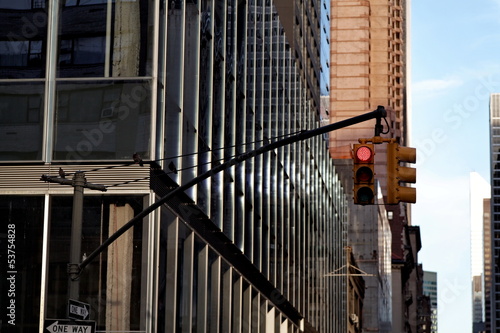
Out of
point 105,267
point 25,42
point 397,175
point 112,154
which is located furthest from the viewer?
point 25,42

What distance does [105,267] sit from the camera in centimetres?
2278

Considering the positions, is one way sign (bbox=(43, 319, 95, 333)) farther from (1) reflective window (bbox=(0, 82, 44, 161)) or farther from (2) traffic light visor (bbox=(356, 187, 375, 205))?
(1) reflective window (bbox=(0, 82, 44, 161))

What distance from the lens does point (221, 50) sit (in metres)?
30.7

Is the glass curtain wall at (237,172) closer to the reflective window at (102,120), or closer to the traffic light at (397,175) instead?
the reflective window at (102,120)

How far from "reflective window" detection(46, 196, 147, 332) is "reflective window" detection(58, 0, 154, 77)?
2.88m

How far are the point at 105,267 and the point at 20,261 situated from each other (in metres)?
1.86

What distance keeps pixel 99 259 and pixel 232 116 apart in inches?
422

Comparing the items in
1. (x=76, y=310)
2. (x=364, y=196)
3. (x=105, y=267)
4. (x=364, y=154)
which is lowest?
(x=76, y=310)

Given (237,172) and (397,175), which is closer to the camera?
(397,175)

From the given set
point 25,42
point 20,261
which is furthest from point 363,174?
point 25,42

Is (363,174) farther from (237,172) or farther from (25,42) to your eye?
(237,172)

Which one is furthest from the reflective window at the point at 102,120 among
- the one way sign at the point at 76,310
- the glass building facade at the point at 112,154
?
the one way sign at the point at 76,310

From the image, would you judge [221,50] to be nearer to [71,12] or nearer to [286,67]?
[71,12]

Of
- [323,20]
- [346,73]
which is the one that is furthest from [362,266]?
[346,73]
